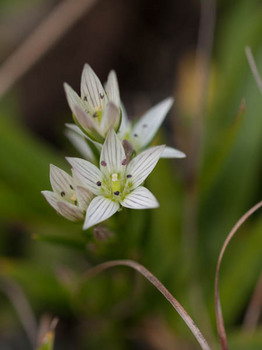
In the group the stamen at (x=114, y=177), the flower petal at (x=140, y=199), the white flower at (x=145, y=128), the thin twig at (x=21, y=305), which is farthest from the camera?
the thin twig at (x=21, y=305)

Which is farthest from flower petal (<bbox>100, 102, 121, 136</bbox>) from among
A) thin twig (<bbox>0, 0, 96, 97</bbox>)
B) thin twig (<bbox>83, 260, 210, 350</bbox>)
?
thin twig (<bbox>0, 0, 96, 97</bbox>)

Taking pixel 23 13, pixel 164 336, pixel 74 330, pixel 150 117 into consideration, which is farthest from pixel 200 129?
pixel 23 13

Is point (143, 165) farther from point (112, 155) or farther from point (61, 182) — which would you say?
point (61, 182)

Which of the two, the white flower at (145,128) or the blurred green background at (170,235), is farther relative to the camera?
the blurred green background at (170,235)

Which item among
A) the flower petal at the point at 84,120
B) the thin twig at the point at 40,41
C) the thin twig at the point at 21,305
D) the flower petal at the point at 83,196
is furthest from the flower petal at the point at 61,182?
the thin twig at the point at 40,41

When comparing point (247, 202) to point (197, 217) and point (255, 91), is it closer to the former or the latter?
point (197, 217)

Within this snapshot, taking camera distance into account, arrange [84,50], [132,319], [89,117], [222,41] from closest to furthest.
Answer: [89,117] < [132,319] < [222,41] < [84,50]

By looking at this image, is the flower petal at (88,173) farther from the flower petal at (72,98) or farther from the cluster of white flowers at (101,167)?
the flower petal at (72,98)
